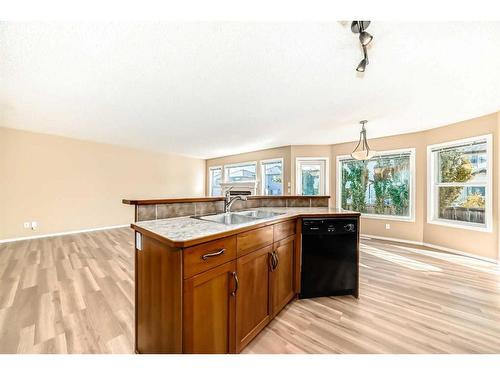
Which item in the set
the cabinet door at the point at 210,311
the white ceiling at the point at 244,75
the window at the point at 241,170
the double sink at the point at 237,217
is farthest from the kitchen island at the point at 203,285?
the window at the point at 241,170

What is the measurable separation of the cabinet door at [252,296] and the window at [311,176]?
153 inches

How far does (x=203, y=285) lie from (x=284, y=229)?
913mm

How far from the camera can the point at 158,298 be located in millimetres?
1079

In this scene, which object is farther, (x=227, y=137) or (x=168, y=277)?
(x=227, y=137)

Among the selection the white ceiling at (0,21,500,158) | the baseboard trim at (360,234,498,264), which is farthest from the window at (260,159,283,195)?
the baseboard trim at (360,234,498,264)

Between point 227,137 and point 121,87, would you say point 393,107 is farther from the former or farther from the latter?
point 121,87

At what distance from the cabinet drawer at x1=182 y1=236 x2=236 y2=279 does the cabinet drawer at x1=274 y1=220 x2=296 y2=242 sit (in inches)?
20.6

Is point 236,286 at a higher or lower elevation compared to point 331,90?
lower

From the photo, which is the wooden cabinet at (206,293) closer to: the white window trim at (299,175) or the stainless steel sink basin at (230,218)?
the stainless steel sink basin at (230,218)

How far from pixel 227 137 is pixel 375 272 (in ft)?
12.0

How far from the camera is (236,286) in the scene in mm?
1182

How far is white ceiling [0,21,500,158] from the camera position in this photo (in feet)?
4.78

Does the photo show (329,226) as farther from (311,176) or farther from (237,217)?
(311,176)
